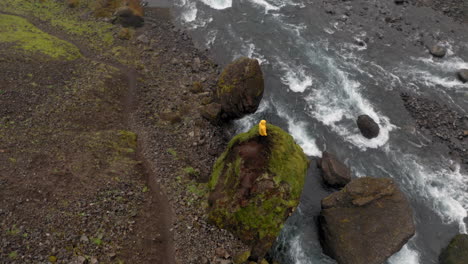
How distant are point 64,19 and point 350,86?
47440 mm

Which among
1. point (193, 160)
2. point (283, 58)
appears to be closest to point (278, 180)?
point (193, 160)

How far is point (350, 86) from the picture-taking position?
4028cm

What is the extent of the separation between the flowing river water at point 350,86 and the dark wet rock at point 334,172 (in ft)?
3.61

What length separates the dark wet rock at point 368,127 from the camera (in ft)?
115

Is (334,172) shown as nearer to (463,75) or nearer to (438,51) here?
(463,75)

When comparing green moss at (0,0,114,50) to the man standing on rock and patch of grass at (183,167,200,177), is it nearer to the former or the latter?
patch of grass at (183,167,200,177)

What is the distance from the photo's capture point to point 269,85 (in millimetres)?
41188

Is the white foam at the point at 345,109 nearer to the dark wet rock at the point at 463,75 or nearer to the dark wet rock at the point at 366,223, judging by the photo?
the dark wet rock at the point at 366,223

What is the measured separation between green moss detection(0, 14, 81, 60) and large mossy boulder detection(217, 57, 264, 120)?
21.5 metres

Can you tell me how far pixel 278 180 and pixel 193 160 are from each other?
10.5 m

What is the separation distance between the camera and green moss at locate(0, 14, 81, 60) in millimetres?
38344

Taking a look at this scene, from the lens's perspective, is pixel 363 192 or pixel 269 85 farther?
pixel 269 85

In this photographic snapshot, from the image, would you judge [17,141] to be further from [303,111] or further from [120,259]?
[303,111]

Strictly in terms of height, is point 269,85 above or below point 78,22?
below
